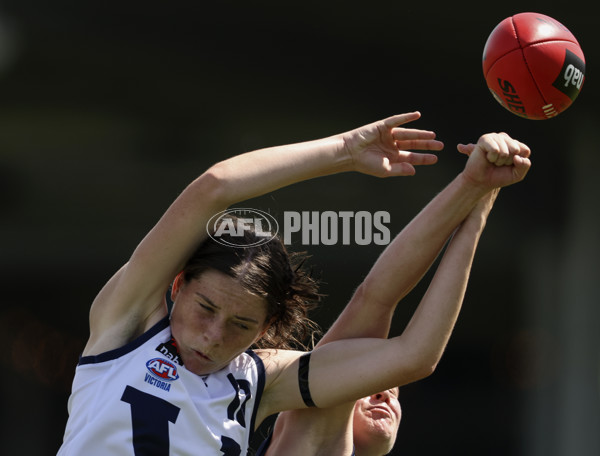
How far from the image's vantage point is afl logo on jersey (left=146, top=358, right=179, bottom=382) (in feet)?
7.32

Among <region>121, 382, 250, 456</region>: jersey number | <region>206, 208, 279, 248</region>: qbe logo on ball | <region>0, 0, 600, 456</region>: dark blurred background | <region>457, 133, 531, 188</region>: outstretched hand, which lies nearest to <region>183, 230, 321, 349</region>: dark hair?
<region>206, 208, 279, 248</region>: qbe logo on ball

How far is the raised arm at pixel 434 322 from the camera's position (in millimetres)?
2258

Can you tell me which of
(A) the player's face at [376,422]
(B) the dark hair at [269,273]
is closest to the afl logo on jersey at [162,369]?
(B) the dark hair at [269,273]

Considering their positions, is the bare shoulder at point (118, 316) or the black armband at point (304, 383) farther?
the black armband at point (304, 383)

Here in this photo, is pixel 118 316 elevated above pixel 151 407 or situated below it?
above

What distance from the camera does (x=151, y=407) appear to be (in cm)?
220

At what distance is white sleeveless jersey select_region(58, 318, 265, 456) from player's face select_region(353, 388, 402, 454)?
19.7 inches

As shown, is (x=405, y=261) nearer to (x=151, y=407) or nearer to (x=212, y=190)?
(x=212, y=190)

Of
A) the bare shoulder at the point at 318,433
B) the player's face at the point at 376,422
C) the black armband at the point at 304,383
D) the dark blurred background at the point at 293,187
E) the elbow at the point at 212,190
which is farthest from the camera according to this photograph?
the dark blurred background at the point at 293,187

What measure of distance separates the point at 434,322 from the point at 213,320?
1.91 feet

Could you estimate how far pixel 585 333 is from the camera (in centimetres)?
670

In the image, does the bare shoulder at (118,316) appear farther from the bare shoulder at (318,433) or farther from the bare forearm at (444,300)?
the bare forearm at (444,300)

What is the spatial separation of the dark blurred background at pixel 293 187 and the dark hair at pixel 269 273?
342cm

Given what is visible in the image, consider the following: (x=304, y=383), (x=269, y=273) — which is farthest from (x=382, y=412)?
(x=269, y=273)
